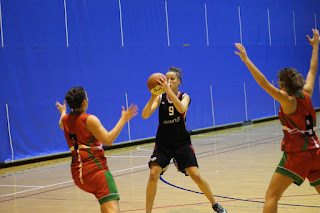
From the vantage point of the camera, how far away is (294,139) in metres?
3.79

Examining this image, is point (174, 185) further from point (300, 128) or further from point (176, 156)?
point (300, 128)

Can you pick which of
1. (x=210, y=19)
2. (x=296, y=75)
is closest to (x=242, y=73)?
(x=210, y=19)

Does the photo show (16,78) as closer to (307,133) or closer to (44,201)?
(44,201)

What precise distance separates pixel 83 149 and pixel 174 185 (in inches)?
135

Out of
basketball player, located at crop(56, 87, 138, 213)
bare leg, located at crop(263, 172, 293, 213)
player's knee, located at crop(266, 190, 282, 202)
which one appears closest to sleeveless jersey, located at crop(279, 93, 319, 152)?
bare leg, located at crop(263, 172, 293, 213)

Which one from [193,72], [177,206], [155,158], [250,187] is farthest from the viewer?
[193,72]

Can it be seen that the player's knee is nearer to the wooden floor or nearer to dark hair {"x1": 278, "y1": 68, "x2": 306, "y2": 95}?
dark hair {"x1": 278, "y1": 68, "x2": 306, "y2": 95}

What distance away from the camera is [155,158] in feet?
16.6

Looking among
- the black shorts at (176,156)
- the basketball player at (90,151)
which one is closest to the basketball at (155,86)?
the black shorts at (176,156)

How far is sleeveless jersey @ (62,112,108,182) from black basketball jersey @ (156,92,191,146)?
1353 millimetres

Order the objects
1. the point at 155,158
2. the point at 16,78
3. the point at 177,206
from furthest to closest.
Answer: the point at 16,78 < the point at 177,206 < the point at 155,158

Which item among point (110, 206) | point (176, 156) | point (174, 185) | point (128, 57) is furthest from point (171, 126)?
point (128, 57)

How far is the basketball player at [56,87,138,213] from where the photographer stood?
383 cm

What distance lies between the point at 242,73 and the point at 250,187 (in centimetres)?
1054
